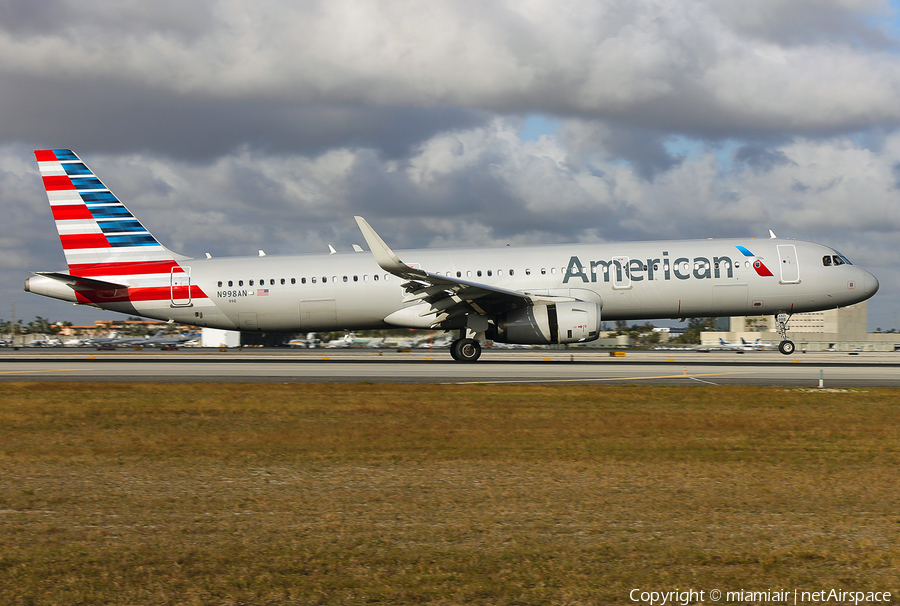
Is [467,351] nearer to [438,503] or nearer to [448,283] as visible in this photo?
[448,283]

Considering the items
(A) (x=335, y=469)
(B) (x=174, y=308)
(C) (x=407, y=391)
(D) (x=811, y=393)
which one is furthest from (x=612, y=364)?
(A) (x=335, y=469)

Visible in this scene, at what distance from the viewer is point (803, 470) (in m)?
8.23

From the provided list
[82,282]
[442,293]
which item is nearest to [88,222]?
[82,282]

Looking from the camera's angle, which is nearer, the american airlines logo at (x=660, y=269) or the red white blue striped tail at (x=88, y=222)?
the american airlines logo at (x=660, y=269)

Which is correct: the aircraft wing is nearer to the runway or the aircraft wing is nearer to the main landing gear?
the runway

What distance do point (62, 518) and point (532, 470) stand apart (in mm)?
4790

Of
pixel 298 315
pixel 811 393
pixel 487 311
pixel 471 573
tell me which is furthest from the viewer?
pixel 298 315

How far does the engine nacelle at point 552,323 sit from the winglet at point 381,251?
4220 mm

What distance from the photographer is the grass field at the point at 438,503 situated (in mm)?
4648

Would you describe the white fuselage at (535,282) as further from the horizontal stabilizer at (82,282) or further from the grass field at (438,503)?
the grass field at (438,503)

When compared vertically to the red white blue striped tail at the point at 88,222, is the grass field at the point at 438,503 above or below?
below

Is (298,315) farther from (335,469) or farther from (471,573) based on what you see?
(471,573)
